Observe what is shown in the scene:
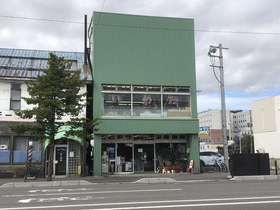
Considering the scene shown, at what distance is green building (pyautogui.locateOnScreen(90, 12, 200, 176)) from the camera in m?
28.9

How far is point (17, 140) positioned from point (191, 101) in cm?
1267

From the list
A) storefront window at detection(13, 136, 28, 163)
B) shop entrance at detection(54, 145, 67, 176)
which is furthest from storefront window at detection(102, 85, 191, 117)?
storefront window at detection(13, 136, 28, 163)

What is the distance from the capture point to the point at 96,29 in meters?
29.1

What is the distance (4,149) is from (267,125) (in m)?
59.7

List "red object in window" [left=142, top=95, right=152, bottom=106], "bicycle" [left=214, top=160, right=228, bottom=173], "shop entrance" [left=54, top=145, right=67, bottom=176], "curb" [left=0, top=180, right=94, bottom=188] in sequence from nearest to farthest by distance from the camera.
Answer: "curb" [left=0, top=180, right=94, bottom=188] < "shop entrance" [left=54, top=145, right=67, bottom=176] < "red object in window" [left=142, top=95, right=152, bottom=106] < "bicycle" [left=214, top=160, right=228, bottom=173]

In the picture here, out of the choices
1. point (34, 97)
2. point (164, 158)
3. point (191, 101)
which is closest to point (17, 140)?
point (34, 97)

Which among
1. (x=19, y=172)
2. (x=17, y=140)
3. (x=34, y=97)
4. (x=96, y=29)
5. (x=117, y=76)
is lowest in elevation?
(x=19, y=172)

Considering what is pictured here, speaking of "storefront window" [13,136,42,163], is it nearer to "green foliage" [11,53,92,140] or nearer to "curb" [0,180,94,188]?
"green foliage" [11,53,92,140]

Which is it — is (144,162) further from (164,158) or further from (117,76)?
(117,76)

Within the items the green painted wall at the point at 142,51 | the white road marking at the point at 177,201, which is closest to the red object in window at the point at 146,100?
the green painted wall at the point at 142,51

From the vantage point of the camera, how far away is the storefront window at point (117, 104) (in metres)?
29.0

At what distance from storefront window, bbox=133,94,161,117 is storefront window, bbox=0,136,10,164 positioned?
29.2 feet

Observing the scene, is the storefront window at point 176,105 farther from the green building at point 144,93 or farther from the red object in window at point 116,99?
the red object in window at point 116,99

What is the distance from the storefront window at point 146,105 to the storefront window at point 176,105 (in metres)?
0.58
